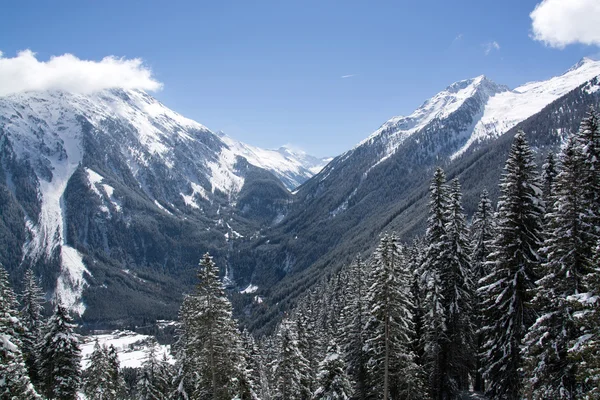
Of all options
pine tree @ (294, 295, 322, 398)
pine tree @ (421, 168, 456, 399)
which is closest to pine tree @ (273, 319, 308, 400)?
pine tree @ (294, 295, 322, 398)

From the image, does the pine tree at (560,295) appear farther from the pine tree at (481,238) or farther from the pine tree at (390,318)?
the pine tree at (481,238)

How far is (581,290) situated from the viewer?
20219 millimetres

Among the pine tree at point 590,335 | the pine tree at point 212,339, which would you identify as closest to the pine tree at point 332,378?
the pine tree at point 212,339

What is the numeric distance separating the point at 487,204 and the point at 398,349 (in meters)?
15.2

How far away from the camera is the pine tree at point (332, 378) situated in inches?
1289

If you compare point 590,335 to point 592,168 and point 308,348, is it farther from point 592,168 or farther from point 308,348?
point 308,348

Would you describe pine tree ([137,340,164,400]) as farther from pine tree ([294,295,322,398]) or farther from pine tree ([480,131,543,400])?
pine tree ([480,131,543,400])

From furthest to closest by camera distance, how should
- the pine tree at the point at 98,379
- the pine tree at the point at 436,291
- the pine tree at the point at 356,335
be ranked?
the pine tree at the point at 98,379
the pine tree at the point at 356,335
the pine tree at the point at 436,291

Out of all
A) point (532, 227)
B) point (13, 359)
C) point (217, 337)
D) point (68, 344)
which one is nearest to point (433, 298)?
point (532, 227)

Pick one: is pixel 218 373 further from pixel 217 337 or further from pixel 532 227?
pixel 532 227

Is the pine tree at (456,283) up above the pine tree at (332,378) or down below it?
above

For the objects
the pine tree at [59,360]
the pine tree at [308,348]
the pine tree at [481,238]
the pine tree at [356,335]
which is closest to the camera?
the pine tree at [59,360]

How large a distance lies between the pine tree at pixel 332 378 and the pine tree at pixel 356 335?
27.9 ft

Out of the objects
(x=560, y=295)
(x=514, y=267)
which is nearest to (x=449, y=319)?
(x=514, y=267)
